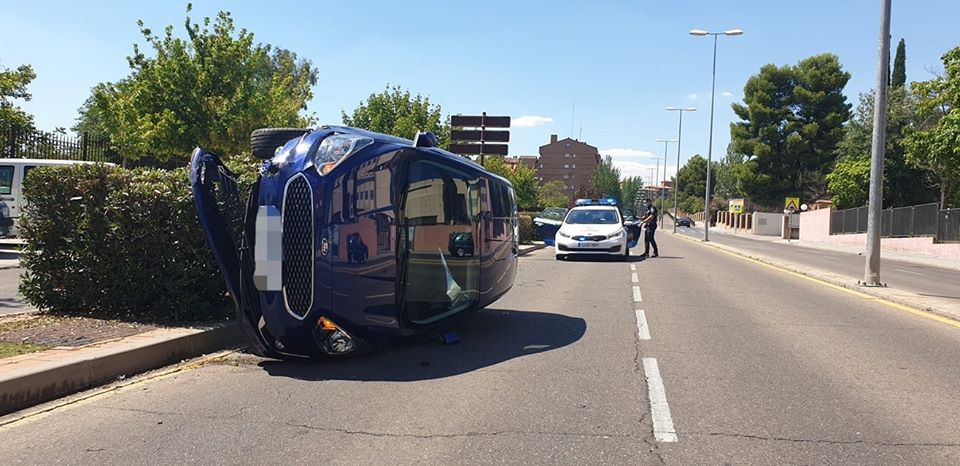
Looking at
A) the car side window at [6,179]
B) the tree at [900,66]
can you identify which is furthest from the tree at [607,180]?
the car side window at [6,179]

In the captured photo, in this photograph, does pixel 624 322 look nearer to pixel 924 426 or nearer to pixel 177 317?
pixel 924 426

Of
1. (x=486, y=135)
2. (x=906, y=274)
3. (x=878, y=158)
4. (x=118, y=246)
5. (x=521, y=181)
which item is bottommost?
(x=906, y=274)

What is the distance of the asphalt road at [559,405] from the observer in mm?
A: 4008

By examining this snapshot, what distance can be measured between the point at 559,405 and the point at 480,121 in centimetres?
1850

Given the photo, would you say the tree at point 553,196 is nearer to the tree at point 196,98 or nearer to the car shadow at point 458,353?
the tree at point 196,98

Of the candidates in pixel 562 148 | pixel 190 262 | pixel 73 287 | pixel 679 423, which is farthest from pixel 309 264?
pixel 562 148

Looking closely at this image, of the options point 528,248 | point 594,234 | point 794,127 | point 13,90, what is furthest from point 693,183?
point 13,90

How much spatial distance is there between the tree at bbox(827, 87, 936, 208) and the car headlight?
48.3 meters

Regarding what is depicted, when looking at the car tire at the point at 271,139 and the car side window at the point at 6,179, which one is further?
the car side window at the point at 6,179

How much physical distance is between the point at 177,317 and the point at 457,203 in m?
3.07

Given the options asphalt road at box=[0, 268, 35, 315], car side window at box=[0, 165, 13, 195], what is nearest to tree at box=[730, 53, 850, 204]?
car side window at box=[0, 165, 13, 195]

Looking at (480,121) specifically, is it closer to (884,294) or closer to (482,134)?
(482,134)

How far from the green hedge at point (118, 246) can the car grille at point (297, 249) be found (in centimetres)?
200

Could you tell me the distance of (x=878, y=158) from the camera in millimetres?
12992
